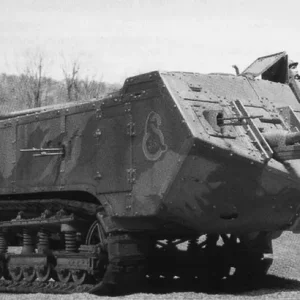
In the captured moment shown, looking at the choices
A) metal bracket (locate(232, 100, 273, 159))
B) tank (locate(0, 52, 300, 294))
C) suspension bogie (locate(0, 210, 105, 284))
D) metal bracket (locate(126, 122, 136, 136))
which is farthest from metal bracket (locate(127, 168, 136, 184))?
metal bracket (locate(232, 100, 273, 159))

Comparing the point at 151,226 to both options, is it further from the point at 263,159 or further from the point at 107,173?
the point at 263,159

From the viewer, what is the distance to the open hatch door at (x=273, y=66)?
463 inches

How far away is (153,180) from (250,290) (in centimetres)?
262

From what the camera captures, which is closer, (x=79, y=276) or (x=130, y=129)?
(x=130, y=129)

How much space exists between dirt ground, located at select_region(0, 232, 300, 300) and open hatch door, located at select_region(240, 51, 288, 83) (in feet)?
10.2

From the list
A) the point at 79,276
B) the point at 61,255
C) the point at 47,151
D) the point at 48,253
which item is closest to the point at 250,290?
the point at 79,276

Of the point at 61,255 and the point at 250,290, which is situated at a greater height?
the point at 61,255

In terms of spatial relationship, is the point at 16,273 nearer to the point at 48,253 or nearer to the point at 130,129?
the point at 48,253

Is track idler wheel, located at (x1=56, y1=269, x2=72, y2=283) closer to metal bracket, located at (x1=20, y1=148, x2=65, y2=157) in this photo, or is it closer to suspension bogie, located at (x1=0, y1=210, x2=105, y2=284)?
suspension bogie, located at (x1=0, y1=210, x2=105, y2=284)

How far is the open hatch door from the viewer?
11758 mm

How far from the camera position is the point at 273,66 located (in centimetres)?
1197

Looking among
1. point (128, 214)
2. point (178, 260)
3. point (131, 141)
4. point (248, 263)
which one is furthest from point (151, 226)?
point (248, 263)

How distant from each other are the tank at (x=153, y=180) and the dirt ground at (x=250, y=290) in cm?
36

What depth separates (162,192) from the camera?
9.66m
